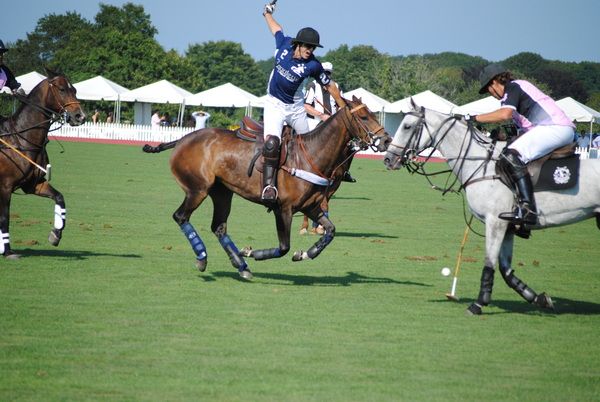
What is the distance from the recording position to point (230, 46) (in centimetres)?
13000

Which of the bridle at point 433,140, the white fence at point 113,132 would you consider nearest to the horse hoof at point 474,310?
the bridle at point 433,140

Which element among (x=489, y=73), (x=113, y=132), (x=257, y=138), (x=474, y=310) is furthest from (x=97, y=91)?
(x=474, y=310)

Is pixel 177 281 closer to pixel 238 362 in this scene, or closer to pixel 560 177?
pixel 238 362

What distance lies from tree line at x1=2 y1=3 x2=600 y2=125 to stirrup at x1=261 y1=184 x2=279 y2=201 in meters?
56.8

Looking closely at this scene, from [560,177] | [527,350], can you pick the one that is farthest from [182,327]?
[560,177]

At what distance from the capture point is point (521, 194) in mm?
8180

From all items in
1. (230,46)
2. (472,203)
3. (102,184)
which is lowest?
(102,184)

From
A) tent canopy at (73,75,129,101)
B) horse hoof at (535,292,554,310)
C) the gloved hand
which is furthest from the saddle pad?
tent canopy at (73,75,129,101)

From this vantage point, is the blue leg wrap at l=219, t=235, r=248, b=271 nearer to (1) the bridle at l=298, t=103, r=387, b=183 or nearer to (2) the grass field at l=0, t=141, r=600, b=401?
(2) the grass field at l=0, t=141, r=600, b=401

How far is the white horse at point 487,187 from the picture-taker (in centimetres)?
830

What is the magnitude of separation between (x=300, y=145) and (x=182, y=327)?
3.48 m

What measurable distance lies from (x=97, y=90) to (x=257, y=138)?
45.8 m

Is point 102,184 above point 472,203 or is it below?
below

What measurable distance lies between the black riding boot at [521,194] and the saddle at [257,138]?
293 centimetres
